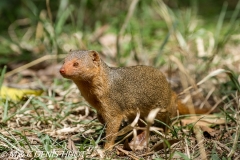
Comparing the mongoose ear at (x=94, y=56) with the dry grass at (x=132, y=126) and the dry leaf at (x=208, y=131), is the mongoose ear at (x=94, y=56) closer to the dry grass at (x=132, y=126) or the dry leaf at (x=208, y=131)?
the dry grass at (x=132, y=126)

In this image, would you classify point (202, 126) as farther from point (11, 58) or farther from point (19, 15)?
point (19, 15)

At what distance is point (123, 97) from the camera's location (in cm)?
394

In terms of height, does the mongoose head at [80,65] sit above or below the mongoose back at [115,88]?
above

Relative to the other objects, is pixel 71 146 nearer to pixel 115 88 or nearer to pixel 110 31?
pixel 115 88

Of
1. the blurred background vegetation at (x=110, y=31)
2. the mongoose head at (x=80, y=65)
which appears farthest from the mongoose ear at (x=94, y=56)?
the blurred background vegetation at (x=110, y=31)

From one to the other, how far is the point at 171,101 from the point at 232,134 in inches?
28.8

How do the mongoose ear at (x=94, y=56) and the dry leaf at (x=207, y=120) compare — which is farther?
the dry leaf at (x=207, y=120)

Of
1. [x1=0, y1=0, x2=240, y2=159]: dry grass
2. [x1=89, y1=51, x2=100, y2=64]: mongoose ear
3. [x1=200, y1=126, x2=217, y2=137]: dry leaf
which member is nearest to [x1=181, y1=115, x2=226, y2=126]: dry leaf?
[x1=0, y1=0, x2=240, y2=159]: dry grass

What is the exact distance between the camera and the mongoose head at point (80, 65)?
353 cm

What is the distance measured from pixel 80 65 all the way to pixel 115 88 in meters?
0.45

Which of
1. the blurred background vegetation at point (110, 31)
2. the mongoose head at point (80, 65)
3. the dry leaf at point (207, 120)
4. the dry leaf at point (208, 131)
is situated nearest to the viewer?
the mongoose head at point (80, 65)

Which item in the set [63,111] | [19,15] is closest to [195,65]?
[63,111]

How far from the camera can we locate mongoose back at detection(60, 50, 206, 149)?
3674 millimetres

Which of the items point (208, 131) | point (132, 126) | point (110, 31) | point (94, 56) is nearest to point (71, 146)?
point (132, 126)
